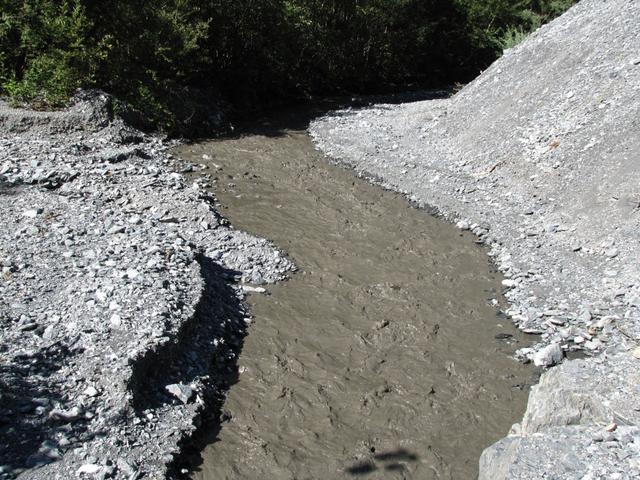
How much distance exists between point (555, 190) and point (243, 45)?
10170 millimetres

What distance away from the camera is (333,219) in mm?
11234

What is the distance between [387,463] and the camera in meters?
5.97

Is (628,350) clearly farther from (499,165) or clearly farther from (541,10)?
(541,10)

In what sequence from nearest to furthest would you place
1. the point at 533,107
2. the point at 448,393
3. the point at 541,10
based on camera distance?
the point at 448,393
the point at 533,107
the point at 541,10

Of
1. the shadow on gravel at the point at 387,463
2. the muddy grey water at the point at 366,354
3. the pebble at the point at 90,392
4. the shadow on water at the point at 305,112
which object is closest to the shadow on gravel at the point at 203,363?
the muddy grey water at the point at 366,354

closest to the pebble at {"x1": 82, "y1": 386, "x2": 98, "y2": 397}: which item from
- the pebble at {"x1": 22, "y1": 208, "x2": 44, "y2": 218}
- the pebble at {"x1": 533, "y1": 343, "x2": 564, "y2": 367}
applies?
the pebble at {"x1": 22, "y1": 208, "x2": 44, "y2": 218}

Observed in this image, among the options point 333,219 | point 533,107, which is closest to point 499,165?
point 533,107

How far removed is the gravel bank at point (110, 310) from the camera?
17.9 ft

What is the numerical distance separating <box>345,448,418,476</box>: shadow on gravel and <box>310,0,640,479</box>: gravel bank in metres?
0.74

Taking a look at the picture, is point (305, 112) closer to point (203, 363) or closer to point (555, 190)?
point (555, 190)

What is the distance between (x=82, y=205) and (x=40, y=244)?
163 cm

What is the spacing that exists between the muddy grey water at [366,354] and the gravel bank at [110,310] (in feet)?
1.57

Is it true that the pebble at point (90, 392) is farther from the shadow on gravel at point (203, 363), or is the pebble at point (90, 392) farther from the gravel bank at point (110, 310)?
the shadow on gravel at point (203, 363)

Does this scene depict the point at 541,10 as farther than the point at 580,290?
Yes
